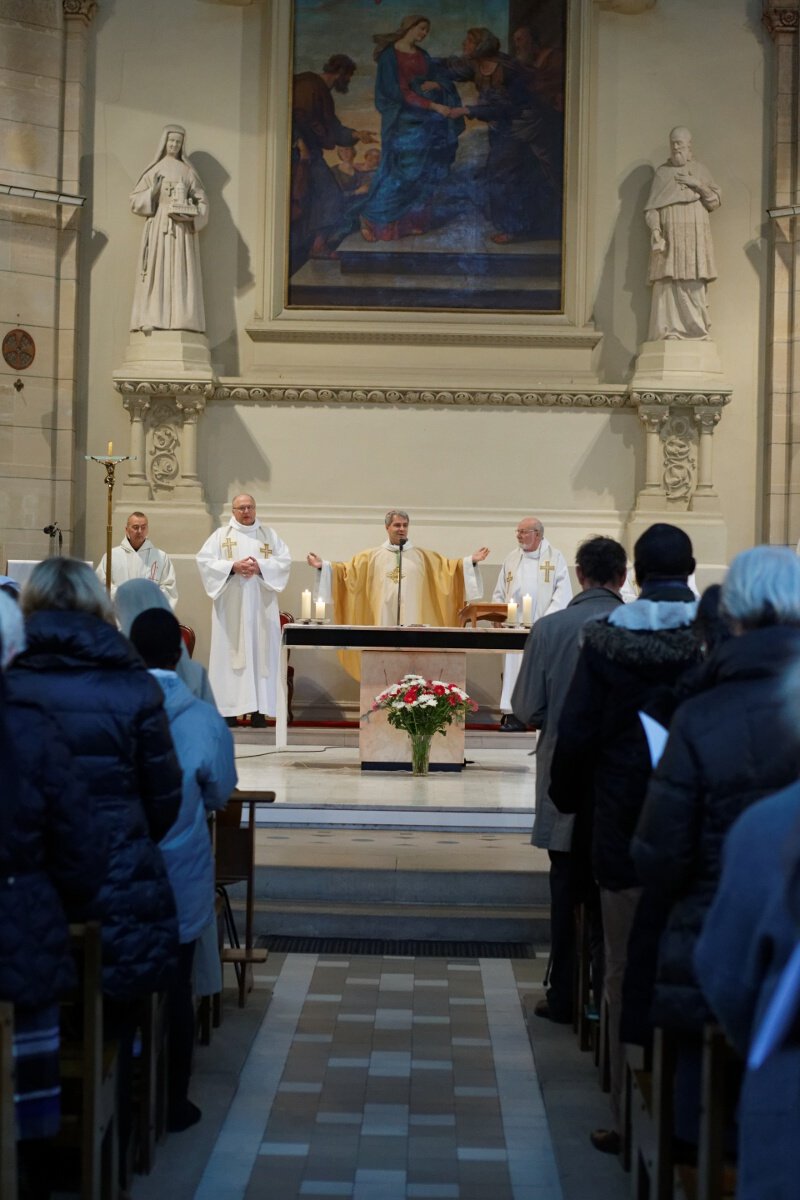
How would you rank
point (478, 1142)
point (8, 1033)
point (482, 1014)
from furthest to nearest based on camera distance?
point (482, 1014)
point (478, 1142)
point (8, 1033)

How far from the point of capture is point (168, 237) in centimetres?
1405

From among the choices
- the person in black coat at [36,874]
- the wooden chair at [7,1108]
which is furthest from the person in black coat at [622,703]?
the wooden chair at [7,1108]

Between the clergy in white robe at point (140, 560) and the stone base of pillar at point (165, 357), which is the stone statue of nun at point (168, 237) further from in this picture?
the clergy in white robe at point (140, 560)

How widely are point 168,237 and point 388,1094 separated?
34.8ft

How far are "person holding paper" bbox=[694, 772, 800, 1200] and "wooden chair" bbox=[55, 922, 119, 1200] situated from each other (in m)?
1.56

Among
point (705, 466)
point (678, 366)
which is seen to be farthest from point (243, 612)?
point (678, 366)

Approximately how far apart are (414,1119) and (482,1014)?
1.29 metres

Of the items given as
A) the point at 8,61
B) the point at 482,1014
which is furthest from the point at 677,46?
the point at 482,1014

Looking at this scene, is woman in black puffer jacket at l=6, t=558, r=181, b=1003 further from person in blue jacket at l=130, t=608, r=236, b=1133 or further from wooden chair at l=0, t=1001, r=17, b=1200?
wooden chair at l=0, t=1001, r=17, b=1200

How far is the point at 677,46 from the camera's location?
14680 millimetres

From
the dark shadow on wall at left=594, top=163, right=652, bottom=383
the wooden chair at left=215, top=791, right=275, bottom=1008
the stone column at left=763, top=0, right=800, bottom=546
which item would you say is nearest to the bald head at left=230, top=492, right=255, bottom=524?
the dark shadow on wall at left=594, top=163, right=652, bottom=383

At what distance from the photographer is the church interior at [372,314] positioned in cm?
1412

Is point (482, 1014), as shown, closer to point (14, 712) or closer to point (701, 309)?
point (14, 712)

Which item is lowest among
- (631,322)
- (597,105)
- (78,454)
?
(78,454)
